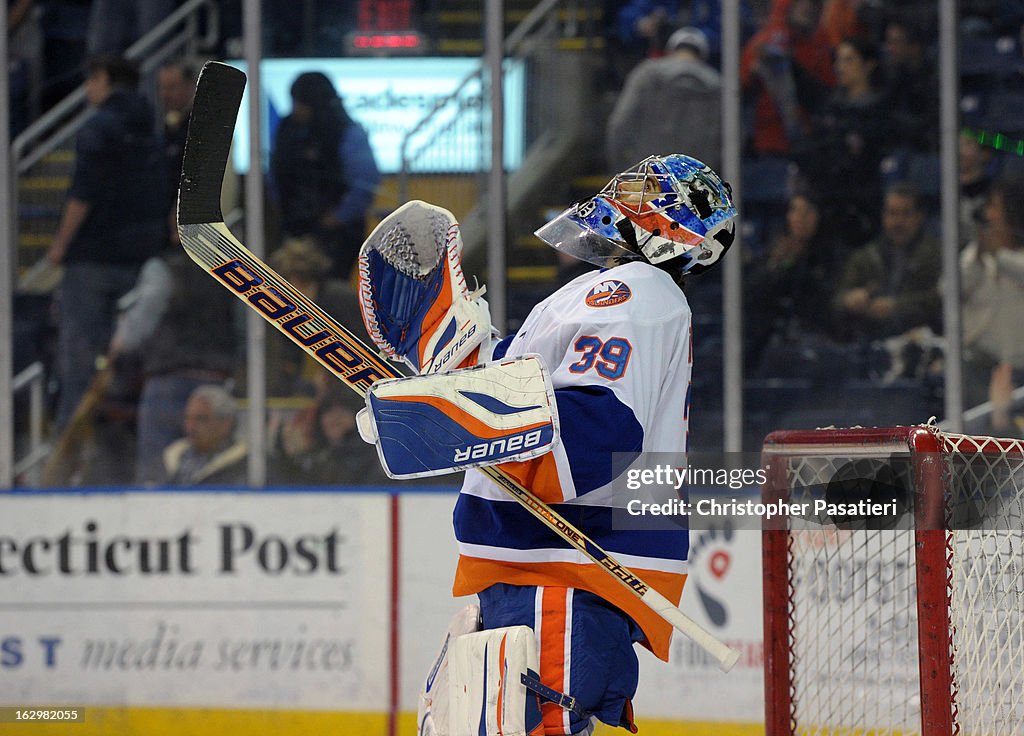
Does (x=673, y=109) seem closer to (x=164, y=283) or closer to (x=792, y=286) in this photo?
(x=792, y=286)

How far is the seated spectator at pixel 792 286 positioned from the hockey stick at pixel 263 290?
2968mm

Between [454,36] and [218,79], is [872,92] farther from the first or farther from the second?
[218,79]

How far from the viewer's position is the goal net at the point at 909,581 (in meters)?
2.22

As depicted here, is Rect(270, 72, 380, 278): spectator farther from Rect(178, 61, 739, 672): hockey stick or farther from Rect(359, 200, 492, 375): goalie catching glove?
Rect(178, 61, 739, 672): hockey stick

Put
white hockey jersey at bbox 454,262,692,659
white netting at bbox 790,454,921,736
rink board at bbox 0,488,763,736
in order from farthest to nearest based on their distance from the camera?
rink board at bbox 0,488,763,736 → white netting at bbox 790,454,921,736 → white hockey jersey at bbox 454,262,692,659

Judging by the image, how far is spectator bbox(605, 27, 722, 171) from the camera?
4.83 m

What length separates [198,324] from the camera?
5082mm

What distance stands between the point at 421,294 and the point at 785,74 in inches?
118

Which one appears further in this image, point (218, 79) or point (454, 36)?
point (454, 36)

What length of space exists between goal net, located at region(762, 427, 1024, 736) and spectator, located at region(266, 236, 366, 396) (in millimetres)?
2292

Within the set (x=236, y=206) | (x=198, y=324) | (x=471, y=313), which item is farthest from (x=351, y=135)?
(x=471, y=313)

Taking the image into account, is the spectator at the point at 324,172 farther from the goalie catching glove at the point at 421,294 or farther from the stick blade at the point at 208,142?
the stick blade at the point at 208,142

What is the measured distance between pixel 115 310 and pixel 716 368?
2169 millimetres

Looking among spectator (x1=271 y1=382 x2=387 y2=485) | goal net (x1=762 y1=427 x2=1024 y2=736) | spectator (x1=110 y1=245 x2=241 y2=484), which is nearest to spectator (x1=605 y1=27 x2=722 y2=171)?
spectator (x1=271 y1=382 x2=387 y2=485)
